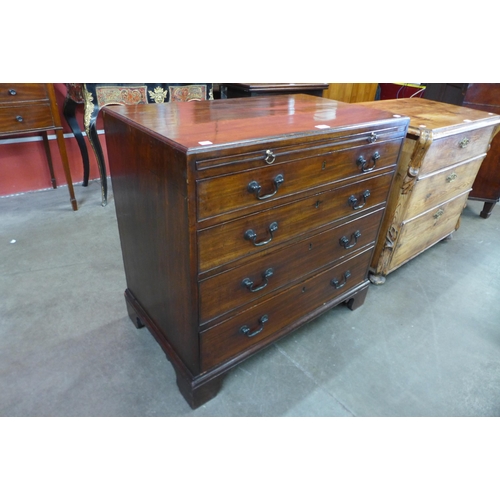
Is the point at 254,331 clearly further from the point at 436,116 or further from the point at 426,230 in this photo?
the point at 436,116

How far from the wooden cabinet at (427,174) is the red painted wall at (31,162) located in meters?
2.10

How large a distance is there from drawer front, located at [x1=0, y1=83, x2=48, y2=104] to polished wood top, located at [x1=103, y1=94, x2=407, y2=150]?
47.2 inches

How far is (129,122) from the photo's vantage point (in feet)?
3.37

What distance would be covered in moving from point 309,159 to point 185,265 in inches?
18.5

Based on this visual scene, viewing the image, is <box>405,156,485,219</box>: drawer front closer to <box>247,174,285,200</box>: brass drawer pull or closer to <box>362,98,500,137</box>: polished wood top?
<box>362,98,500,137</box>: polished wood top

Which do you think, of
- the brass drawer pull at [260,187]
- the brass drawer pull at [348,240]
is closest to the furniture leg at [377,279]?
the brass drawer pull at [348,240]

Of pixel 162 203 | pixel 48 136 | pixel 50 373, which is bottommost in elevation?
pixel 50 373

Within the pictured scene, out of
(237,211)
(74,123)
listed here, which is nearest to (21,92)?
(74,123)

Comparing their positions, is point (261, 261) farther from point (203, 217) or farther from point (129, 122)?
point (129, 122)

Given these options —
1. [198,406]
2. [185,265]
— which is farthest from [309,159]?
[198,406]

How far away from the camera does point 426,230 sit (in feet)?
6.64

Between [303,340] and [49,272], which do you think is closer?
[303,340]

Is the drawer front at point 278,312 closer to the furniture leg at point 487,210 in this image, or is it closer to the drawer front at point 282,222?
the drawer front at point 282,222

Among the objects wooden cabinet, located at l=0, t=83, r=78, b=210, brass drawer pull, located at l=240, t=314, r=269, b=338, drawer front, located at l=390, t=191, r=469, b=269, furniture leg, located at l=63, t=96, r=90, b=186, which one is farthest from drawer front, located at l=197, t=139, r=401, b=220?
furniture leg, located at l=63, t=96, r=90, b=186
